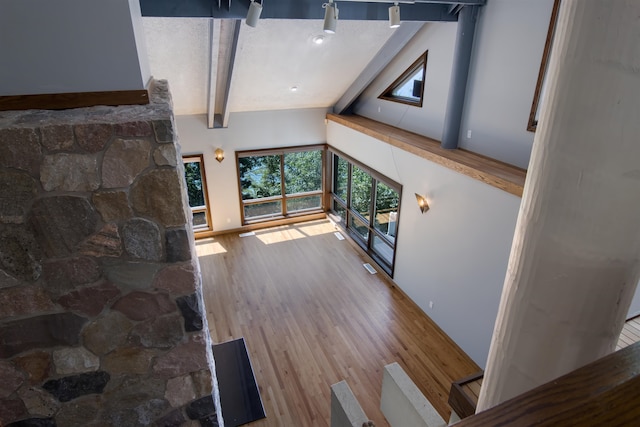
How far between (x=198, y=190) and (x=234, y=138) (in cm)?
120

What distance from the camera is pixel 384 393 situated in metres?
1.08

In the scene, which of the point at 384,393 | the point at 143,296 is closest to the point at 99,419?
the point at 143,296

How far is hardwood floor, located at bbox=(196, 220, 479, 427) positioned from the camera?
3844mm

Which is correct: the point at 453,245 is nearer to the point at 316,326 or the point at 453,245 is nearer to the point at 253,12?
the point at 316,326

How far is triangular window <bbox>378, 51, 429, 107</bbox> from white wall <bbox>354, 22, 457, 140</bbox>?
6 centimetres

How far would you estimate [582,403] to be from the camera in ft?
1.16

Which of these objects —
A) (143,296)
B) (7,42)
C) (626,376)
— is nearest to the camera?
(626,376)

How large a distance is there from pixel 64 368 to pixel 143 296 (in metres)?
0.42

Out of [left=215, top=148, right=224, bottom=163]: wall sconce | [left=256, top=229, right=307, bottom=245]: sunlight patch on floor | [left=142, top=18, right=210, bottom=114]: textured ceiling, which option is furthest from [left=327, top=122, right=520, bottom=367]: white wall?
[left=215, top=148, right=224, bottom=163]: wall sconce

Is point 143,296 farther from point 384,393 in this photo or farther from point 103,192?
point 384,393

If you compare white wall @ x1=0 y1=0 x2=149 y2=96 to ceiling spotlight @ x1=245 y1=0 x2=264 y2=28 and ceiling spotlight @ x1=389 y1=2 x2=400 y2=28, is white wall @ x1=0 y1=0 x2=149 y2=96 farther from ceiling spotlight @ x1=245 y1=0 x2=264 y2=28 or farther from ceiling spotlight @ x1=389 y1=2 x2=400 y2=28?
ceiling spotlight @ x1=389 y1=2 x2=400 y2=28

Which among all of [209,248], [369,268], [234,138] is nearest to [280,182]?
[234,138]

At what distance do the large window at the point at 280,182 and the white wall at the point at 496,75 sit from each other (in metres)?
3.11

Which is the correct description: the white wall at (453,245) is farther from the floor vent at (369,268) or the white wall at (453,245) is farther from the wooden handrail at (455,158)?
the floor vent at (369,268)
